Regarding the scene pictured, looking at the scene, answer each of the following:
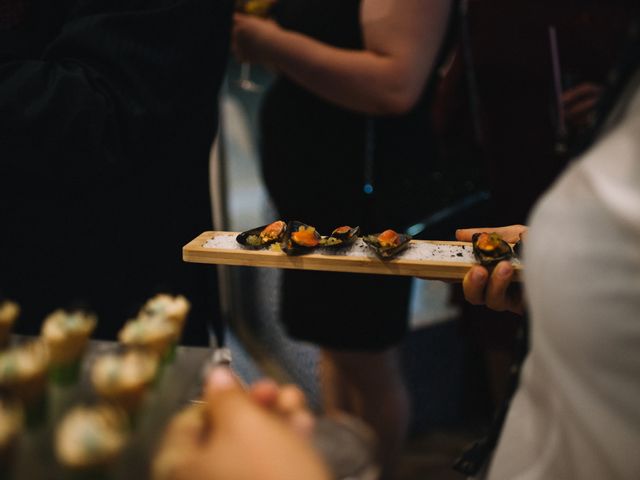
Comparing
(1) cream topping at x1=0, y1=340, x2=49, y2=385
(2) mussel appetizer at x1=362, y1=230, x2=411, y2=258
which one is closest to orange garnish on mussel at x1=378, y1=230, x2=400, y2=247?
(2) mussel appetizer at x1=362, y1=230, x2=411, y2=258

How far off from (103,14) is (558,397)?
0.73 metres

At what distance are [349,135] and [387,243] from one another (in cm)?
46

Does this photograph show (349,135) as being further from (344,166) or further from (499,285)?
(499,285)

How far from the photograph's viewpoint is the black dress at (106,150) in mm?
789

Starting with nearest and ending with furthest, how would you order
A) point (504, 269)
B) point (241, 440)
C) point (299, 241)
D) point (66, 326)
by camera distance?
1. point (241, 440)
2. point (66, 326)
3. point (504, 269)
4. point (299, 241)

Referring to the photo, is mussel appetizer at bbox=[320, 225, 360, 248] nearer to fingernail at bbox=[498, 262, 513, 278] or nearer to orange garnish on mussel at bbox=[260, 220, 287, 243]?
orange garnish on mussel at bbox=[260, 220, 287, 243]

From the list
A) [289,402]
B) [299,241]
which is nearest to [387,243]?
[299,241]

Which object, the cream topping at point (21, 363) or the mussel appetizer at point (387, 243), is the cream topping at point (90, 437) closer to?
the cream topping at point (21, 363)

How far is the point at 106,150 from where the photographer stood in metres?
0.82

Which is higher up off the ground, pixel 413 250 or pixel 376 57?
pixel 376 57

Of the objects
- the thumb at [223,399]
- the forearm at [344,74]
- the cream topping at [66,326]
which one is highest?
the forearm at [344,74]

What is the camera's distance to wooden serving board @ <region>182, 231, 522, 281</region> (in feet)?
2.42

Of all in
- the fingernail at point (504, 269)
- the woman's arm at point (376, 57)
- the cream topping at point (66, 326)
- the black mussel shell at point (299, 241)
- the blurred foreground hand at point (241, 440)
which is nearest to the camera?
the blurred foreground hand at point (241, 440)

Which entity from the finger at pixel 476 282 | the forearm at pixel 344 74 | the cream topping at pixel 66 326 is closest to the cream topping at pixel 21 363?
the cream topping at pixel 66 326
